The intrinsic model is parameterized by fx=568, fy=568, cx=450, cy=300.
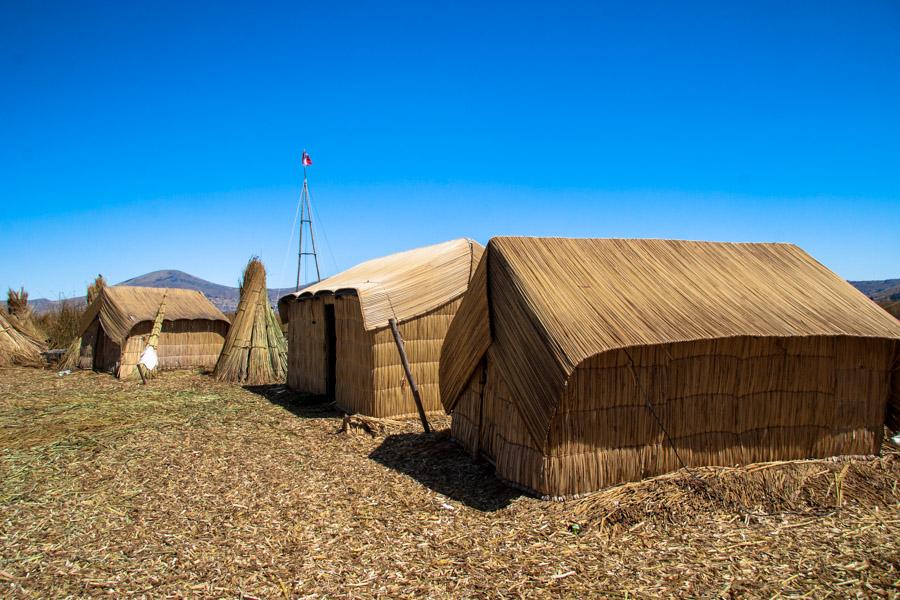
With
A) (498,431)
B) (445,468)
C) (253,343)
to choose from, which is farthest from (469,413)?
(253,343)

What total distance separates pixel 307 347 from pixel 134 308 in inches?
272

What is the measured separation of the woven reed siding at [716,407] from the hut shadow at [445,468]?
1.25 ft

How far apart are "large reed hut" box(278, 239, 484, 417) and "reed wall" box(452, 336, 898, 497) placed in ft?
9.63

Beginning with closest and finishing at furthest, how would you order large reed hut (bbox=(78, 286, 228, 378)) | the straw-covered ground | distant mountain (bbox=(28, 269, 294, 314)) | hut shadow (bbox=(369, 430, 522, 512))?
the straw-covered ground, hut shadow (bbox=(369, 430, 522, 512)), large reed hut (bbox=(78, 286, 228, 378)), distant mountain (bbox=(28, 269, 294, 314))

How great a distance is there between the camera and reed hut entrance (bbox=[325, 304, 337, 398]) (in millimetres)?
11977

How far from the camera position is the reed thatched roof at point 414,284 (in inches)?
388

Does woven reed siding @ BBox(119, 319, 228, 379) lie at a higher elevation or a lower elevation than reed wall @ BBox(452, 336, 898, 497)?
lower

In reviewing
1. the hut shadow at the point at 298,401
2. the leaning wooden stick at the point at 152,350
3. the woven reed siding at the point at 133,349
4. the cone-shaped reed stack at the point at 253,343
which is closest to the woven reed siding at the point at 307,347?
the hut shadow at the point at 298,401

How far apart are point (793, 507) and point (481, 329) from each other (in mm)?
3651

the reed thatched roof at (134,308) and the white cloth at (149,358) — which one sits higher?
the reed thatched roof at (134,308)

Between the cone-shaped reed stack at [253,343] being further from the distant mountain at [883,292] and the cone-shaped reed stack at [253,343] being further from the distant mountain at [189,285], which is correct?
the distant mountain at [189,285]

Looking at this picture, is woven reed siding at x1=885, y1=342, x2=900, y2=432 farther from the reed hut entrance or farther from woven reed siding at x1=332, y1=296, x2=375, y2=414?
the reed hut entrance

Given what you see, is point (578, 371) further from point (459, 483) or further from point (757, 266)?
point (757, 266)

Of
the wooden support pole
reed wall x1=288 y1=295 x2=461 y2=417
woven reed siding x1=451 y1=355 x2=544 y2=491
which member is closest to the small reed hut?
reed wall x1=288 y1=295 x2=461 y2=417
